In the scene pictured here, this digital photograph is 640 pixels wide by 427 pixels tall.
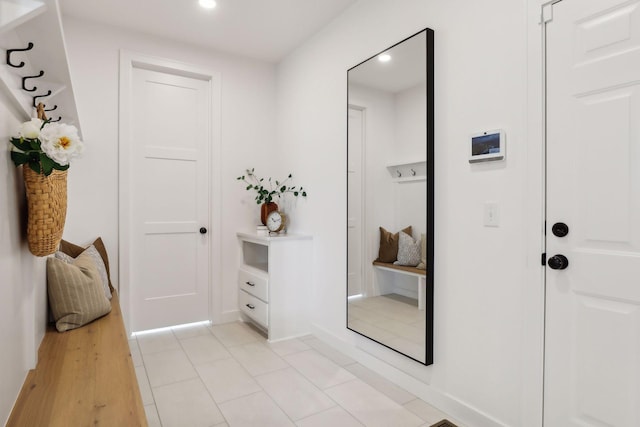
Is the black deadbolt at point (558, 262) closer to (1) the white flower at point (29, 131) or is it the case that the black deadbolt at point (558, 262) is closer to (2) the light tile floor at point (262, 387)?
(2) the light tile floor at point (262, 387)

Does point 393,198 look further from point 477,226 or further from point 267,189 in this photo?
point 267,189

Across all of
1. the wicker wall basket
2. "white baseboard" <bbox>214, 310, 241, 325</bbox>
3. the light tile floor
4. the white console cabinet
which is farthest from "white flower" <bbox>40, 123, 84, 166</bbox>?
"white baseboard" <bbox>214, 310, 241, 325</bbox>

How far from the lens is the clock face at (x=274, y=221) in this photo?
3432 millimetres

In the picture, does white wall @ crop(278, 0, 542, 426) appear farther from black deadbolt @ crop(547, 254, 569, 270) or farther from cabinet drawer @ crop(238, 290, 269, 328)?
cabinet drawer @ crop(238, 290, 269, 328)

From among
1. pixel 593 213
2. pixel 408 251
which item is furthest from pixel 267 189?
pixel 593 213

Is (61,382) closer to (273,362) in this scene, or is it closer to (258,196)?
(273,362)

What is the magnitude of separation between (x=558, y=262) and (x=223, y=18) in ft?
9.50

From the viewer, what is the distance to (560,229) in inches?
61.3

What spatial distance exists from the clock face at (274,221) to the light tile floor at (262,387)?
3.24 feet

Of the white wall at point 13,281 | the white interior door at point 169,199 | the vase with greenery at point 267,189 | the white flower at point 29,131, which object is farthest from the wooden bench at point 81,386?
the vase with greenery at point 267,189

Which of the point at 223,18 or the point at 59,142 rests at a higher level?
the point at 223,18

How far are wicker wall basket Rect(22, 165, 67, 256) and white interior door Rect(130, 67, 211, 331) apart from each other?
6.67 ft

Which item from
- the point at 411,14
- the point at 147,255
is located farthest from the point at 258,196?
the point at 411,14

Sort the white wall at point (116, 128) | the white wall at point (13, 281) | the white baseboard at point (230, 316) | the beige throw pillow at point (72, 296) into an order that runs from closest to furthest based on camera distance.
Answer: the white wall at point (13, 281) → the beige throw pillow at point (72, 296) → the white wall at point (116, 128) → the white baseboard at point (230, 316)
